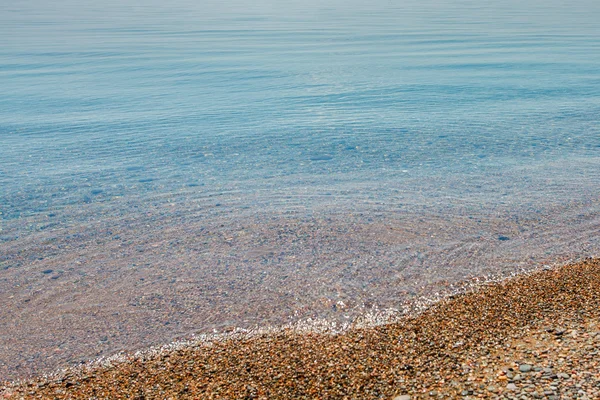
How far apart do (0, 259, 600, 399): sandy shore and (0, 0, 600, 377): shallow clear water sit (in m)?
0.73

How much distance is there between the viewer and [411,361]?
4.20 m

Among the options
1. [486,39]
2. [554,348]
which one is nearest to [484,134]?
[554,348]

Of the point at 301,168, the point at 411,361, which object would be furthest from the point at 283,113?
the point at 411,361

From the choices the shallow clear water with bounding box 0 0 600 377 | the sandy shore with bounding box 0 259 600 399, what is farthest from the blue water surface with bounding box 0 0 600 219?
the sandy shore with bounding box 0 259 600 399

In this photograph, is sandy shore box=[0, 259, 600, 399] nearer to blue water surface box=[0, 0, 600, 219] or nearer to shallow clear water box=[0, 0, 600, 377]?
shallow clear water box=[0, 0, 600, 377]

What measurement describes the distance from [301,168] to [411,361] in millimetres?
5908

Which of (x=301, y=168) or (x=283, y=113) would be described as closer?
(x=301, y=168)

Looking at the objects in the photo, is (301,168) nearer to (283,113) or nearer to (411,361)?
(283,113)

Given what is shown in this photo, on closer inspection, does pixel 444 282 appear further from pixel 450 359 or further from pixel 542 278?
pixel 450 359

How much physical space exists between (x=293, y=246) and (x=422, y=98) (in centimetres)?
827

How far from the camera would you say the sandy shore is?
3775mm

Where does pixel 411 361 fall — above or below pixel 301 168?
above

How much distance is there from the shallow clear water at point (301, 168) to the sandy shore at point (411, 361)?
73cm

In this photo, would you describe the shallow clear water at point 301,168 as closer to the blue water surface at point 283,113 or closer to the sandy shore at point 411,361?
the blue water surface at point 283,113
